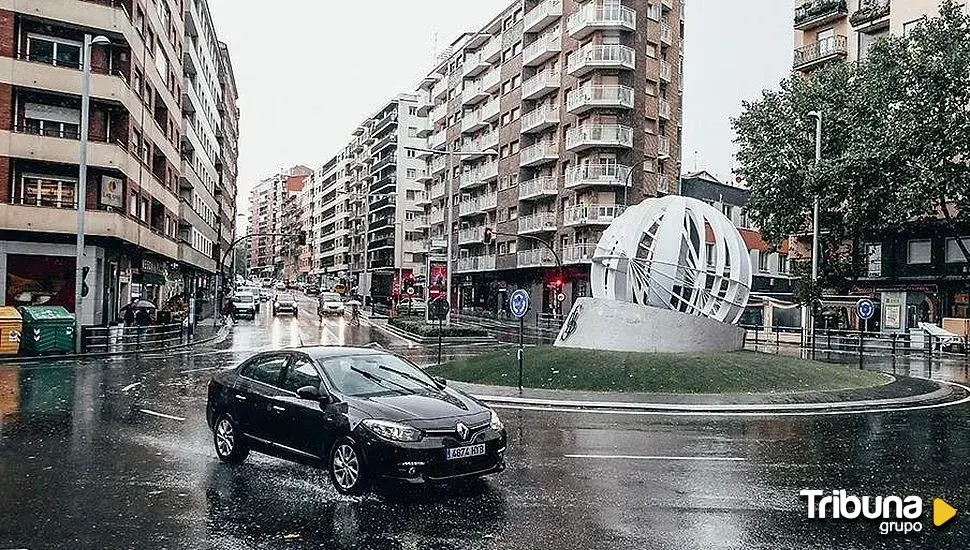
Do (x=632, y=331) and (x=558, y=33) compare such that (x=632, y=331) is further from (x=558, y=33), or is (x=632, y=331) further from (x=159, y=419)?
(x=558, y=33)

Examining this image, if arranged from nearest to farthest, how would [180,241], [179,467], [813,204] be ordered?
[179,467] < [813,204] < [180,241]

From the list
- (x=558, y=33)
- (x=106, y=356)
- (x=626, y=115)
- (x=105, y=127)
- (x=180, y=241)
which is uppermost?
(x=558, y=33)

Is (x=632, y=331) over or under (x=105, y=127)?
under

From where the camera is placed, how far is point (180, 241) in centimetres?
5528

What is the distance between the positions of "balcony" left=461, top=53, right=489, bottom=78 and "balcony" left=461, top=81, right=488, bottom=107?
970 mm

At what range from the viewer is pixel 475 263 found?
254ft

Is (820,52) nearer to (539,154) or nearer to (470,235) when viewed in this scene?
(539,154)

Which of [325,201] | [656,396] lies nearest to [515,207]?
[656,396]

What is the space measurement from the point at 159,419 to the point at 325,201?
5731 inches

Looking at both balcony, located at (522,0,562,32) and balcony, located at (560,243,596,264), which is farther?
balcony, located at (522,0,562,32)

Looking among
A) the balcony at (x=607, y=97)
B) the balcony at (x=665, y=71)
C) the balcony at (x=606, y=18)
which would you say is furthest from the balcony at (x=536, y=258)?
the balcony at (x=606, y=18)

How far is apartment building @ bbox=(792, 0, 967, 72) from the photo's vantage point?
157 feet

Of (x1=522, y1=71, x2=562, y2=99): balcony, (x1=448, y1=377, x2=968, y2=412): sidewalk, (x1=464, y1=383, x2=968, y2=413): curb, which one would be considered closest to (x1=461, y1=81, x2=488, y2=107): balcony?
(x1=522, y1=71, x2=562, y2=99): balcony

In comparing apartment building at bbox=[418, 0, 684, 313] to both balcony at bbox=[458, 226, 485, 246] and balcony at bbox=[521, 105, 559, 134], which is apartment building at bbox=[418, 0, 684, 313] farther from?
balcony at bbox=[458, 226, 485, 246]
